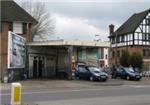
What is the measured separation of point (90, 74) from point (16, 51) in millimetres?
9165

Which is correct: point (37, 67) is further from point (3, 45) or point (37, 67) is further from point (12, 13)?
point (3, 45)

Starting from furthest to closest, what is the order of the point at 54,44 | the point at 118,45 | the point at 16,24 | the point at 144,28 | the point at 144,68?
1. the point at 118,45
2. the point at 144,28
3. the point at 144,68
4. the point at 16,24
5. the point at 54,44

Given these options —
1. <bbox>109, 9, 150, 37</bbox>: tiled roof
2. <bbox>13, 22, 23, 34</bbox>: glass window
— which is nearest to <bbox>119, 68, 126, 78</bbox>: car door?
<bbox>13, 22, 23, 34</bbox>: glass window

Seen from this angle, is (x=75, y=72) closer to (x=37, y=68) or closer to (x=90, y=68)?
(x=90, y=68)

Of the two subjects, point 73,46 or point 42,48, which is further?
point 42,48

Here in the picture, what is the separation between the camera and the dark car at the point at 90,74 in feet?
155

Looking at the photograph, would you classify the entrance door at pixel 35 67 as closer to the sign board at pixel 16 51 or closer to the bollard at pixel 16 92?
the sign board at pixel 16 51

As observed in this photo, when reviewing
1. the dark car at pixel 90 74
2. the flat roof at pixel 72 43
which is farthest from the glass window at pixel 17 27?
the dark car at pixel 90 74

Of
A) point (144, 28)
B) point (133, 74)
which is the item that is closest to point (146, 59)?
point (144, 28)

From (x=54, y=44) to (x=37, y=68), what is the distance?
7.49m

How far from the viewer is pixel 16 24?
5062 centimetres

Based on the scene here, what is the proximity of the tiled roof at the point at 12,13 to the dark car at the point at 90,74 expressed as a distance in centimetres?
876

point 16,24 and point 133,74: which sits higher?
point 16,24

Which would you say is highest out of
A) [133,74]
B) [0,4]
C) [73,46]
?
[0,4]
